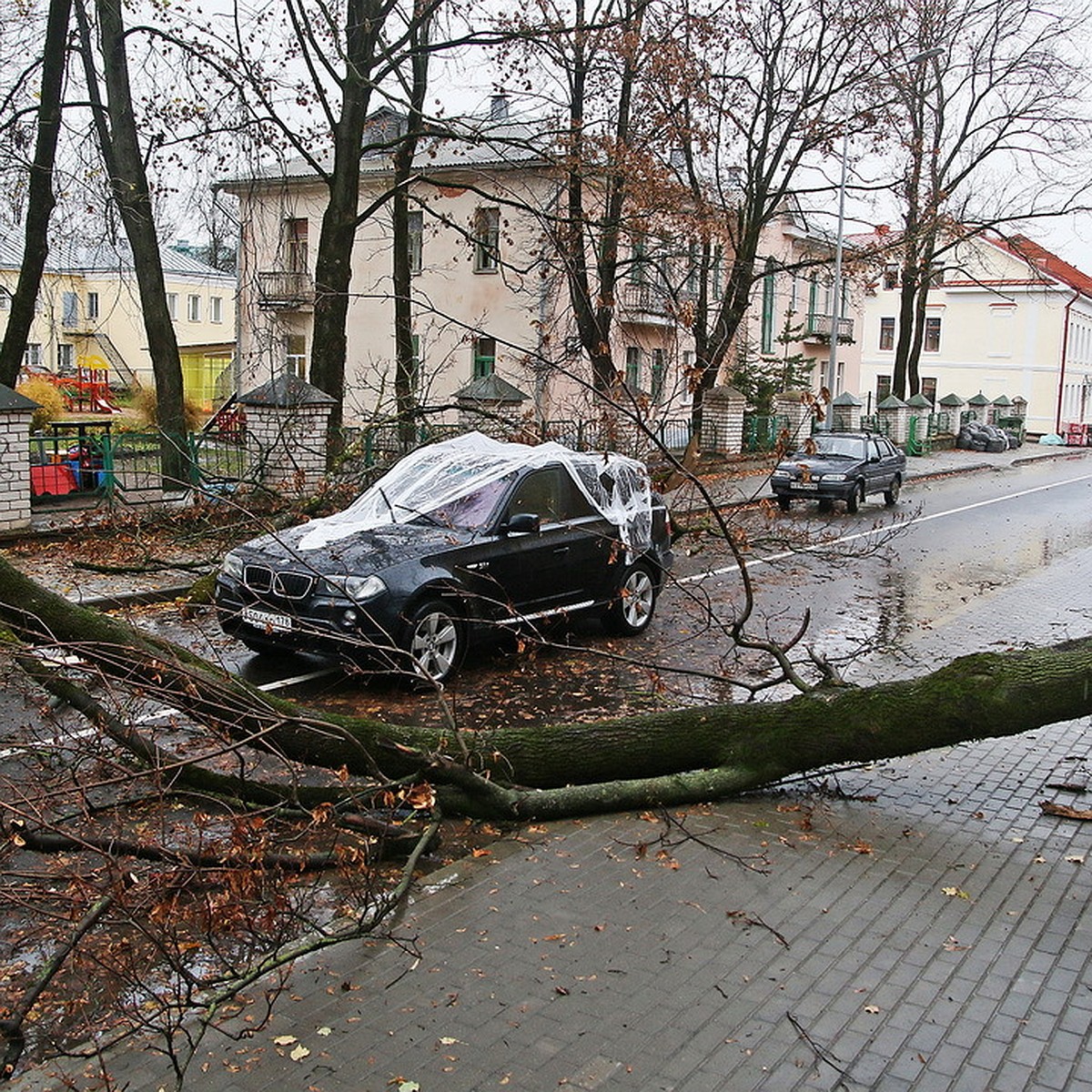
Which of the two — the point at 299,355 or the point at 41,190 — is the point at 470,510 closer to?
the point at 41,190

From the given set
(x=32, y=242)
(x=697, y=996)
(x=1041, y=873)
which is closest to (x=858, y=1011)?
(x=697, y=996)

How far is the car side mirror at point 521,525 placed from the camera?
387 inches

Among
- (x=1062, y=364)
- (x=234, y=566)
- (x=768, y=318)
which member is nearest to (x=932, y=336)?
(x=1062, y=364)

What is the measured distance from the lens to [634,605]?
11273 millimetres

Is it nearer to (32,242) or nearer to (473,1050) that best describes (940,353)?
(32,242)

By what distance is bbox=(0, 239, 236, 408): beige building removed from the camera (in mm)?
51562

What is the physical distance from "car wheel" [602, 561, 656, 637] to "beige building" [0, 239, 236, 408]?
39752mm

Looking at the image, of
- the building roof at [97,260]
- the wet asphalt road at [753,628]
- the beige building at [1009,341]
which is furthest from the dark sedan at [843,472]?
the beige building at [1009,341]

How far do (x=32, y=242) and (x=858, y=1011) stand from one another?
18.7 m

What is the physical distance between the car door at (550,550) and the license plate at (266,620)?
1658 mm

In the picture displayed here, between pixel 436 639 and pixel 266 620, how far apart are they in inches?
51.4

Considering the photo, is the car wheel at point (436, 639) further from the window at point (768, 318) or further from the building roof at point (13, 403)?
the window at point (768, 318)

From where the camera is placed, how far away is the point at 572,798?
245 inches

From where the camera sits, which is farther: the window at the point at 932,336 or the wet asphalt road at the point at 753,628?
the window at the point at 932,336
